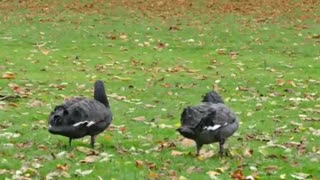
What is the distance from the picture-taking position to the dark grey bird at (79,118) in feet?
33.1

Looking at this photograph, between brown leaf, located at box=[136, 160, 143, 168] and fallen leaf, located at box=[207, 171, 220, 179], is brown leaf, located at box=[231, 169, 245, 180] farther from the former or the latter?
brown leaf, located at box=[136, 160, 143, 168]

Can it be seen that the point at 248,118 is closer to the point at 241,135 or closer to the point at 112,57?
→ the point at 241,135

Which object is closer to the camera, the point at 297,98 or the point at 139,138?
the point at 139,138

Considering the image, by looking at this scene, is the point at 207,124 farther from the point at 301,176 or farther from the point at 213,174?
the point at 301,176

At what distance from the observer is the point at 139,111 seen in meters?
15.4

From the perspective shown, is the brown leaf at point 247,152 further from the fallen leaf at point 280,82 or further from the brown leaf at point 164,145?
the fallen leaf at point 280,82

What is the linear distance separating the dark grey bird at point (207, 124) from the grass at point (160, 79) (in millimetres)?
420

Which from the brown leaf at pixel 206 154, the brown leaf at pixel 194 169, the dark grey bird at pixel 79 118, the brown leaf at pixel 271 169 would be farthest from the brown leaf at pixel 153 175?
the brown leaf at pixel 271 169

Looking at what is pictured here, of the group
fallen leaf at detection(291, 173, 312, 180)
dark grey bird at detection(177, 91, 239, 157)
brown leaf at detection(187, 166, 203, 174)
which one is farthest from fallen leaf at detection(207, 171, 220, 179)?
fallen leaf at detection(291, 173, 312, 180)

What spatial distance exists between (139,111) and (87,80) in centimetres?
470

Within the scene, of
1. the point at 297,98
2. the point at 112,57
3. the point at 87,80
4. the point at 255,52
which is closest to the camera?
the point at 297,98

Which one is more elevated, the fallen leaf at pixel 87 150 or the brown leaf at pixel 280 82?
the fallen leaf at pixel 87 150

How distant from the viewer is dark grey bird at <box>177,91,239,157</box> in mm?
9875

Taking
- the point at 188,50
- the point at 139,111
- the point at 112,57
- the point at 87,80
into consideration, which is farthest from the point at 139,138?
the point at 188,50
